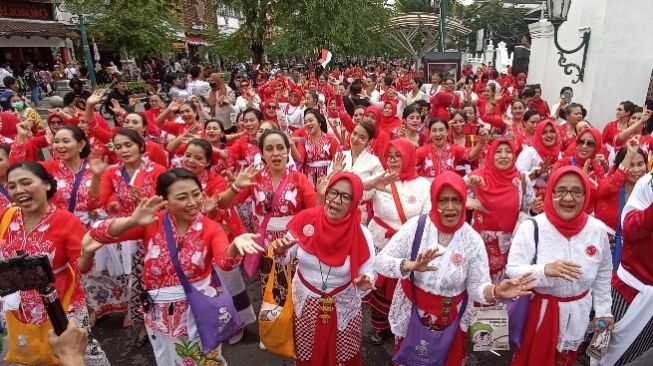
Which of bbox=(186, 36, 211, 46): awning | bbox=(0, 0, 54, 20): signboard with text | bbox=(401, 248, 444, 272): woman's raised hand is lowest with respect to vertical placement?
bbox=(401, 248, 444, 272): woman's raised hand

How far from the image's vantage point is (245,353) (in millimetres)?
3945

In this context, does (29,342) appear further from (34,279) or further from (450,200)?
(450,200)

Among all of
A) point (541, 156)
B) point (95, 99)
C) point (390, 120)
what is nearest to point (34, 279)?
point (95, 99)

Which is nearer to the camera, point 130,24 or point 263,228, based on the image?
point 263,228

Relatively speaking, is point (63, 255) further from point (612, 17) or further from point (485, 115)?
point (612, 17)

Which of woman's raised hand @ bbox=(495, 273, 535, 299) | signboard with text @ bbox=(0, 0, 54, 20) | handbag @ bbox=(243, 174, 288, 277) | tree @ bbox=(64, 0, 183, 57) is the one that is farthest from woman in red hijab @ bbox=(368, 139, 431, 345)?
signboard with text @ bbox=(0, 0, 54, 20)

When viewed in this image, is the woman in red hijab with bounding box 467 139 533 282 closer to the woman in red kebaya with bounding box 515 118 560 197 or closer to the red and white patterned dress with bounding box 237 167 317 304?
the woman in red kebaya with bounding box 515 118 560 197

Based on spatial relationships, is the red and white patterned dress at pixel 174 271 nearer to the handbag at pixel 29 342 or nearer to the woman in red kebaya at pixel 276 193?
the handbag at pixel 29 342

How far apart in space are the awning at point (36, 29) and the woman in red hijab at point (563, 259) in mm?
24535

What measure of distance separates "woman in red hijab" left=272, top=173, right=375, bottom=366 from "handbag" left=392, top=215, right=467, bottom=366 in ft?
1.06

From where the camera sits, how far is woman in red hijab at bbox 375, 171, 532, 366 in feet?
8.89

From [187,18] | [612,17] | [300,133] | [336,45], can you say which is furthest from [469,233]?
[187,18]

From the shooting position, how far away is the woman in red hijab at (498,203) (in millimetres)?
4062

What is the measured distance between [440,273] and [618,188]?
185 centimetres
